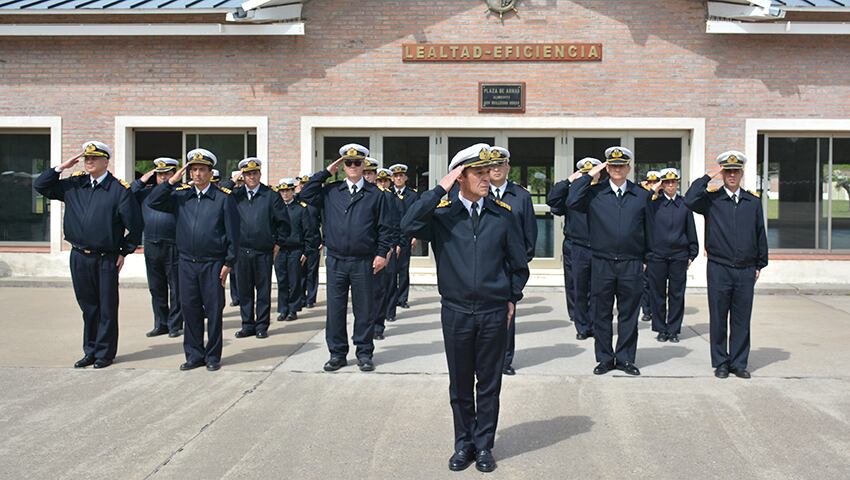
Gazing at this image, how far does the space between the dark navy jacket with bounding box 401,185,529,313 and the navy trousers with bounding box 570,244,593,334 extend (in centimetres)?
440

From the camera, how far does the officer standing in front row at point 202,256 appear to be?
706 centimetres

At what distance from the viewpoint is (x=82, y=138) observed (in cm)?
1353

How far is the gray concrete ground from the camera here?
4.50 metres

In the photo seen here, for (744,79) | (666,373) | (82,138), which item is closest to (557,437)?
(666,373)

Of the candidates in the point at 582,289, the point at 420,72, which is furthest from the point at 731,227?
the point at 420,72

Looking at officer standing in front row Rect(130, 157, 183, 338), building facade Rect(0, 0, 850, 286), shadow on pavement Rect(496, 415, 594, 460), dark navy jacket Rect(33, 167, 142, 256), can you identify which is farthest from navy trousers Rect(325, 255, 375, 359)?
building facade Rect(0, 0, 850, 286)

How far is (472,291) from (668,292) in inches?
210

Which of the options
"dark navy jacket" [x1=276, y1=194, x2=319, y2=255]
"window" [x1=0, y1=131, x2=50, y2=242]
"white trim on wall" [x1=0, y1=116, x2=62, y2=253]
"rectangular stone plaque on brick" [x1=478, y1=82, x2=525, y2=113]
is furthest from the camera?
"window" [x1=0, y1=131, x2=50, y2=242]

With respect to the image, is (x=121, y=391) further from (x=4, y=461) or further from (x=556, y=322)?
(x=556, y=322)

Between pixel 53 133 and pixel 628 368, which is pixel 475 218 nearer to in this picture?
pixel 628 368

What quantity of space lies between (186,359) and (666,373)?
15.7 feet

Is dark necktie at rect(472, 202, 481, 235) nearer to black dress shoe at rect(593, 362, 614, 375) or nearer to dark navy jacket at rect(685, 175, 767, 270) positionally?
black dress shoe at rect(593, 362, 614, 375)

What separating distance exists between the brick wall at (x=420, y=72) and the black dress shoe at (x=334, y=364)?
23.0ft

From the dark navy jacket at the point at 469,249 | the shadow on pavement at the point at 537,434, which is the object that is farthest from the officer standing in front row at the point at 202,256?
the shadow on pavement at the point at 537,434
